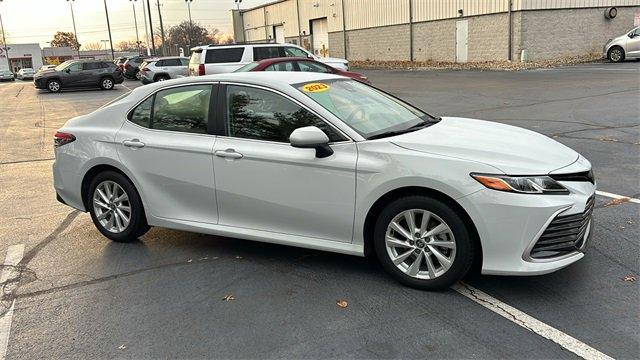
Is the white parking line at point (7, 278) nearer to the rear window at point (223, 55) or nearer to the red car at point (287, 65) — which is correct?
the red car at point (287, 65)

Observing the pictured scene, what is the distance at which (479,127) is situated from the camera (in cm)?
461

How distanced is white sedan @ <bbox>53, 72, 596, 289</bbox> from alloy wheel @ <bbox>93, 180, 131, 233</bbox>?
11 mm

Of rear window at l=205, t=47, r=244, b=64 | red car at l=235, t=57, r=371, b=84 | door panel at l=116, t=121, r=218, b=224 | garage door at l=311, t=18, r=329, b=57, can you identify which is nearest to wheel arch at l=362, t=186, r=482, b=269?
door panel at l=116, t=121, r=218, b=224

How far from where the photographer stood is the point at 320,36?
52.8 m

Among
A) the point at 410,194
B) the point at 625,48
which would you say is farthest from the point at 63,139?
the point at 625,48

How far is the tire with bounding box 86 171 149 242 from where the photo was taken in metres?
5.07

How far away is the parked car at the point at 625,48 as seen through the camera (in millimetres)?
25281

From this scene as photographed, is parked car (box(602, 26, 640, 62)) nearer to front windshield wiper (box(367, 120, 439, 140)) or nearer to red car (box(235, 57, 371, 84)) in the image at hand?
red car (box(235, 57, 371, 84))

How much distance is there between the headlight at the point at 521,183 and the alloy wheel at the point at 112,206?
10.6 feet

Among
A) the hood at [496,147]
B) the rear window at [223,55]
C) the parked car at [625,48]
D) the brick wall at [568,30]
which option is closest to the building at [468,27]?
the brick wall at [568,30]

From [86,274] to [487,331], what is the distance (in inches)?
125

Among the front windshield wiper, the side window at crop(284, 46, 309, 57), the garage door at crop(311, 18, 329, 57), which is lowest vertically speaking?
the front windshield wiper

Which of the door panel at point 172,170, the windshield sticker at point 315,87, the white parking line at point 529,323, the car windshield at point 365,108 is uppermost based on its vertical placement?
the windshield sticker at point 315,87

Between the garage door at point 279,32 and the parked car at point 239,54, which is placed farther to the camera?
the garage door at point 279,32
